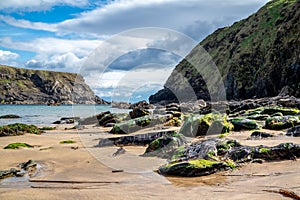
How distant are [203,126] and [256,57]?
76365 millimetres

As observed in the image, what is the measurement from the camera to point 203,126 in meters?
13.3

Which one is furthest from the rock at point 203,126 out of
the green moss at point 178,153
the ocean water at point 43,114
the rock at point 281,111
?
the ocean water at point 43,114

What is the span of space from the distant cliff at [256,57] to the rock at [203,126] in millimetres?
34872

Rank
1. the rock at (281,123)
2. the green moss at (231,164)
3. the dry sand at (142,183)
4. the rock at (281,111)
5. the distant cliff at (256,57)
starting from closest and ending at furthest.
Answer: the dry sand at (142,183), the green moss at (231,164), the rock at (281,123), the rock at (281,111), the distant cliff at (256,57)

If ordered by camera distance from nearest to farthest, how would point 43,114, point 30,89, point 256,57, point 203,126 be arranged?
point 203,126 < point 43,114 < point 256,57 < point 30,89

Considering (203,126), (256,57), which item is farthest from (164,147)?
(256,57)

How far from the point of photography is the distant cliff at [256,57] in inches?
2365

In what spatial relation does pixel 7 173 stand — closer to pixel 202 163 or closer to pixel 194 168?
pixel 194 168

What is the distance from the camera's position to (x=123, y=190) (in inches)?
245

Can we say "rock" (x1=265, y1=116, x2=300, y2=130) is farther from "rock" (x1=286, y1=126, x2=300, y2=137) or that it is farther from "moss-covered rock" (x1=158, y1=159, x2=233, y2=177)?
"moss-covered rock" (x1=158, y1=159, x2=233, y2=177)

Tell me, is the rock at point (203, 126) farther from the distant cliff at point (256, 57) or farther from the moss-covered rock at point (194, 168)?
the distant cliff at point (256, 57)

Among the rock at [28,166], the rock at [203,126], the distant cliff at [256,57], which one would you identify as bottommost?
the rock at [28,166]

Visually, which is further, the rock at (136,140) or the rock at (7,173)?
the rock at (136,140)

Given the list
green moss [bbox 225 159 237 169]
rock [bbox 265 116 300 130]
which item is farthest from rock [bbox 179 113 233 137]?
green moss [bbox 225 159 237 169]
